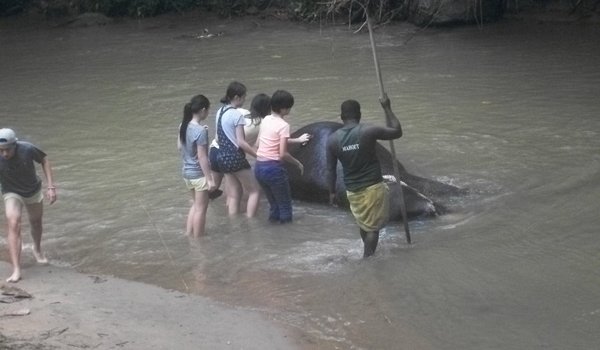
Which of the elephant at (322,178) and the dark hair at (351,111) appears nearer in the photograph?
the dark hair at (351,111)

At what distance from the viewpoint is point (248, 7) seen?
2448 cm

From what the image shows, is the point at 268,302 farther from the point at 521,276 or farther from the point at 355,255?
the point at 521,276

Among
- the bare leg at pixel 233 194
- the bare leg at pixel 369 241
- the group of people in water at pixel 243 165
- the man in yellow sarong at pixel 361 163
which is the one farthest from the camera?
the bare leg at pixel 233 194

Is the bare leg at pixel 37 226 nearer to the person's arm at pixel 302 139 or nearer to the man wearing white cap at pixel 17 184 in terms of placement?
the man wearing white cap at pixel 17 184

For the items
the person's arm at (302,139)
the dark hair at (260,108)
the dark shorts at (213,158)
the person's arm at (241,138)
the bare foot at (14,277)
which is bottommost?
the bare foot at (14,277)

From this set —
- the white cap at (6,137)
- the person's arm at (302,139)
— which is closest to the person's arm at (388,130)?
the person's arm at (302,139)

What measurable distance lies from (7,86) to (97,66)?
2265mm

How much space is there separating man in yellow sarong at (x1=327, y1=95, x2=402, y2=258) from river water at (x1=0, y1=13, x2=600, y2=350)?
1.63ft

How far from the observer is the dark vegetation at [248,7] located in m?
20.5

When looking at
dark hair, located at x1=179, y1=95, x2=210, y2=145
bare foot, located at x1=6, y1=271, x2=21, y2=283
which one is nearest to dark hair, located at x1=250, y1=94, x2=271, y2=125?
dark hair, located at x1=179, y1=95, x2=210, y2=145

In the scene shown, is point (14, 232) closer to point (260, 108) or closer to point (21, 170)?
point (21, 170)

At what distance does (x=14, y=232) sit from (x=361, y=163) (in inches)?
110

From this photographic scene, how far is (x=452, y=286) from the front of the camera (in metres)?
6.93

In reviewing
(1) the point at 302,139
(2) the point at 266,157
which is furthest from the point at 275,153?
(1) the point at 302,139
